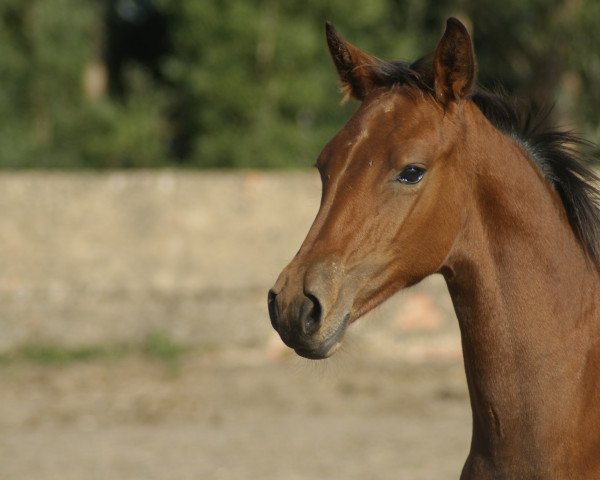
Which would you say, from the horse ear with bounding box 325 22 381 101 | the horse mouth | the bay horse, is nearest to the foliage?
the horse ear with bounding box 325 22 381 101

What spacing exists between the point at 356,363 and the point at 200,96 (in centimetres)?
741

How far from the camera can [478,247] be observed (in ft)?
10.00

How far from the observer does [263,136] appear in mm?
15375

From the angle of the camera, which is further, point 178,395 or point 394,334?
point 394,334

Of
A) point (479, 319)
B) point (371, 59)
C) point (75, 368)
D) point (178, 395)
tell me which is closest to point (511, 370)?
point (479, 319)

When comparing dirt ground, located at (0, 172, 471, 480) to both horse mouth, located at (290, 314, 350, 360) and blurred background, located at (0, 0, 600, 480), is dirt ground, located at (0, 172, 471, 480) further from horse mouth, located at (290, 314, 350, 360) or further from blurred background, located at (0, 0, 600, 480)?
horse mouth, located at (290, 314, 350, 360)

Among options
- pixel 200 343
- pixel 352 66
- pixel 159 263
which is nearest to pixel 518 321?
pixel 352 66

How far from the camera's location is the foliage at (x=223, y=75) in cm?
1543

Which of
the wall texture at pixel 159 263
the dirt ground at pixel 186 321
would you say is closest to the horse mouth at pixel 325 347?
the dirt ground at pixel 186 321

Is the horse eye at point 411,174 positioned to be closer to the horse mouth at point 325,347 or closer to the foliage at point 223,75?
the horse mouth at point 325,347

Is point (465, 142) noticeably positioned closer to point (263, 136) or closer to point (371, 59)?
point (371, 59)

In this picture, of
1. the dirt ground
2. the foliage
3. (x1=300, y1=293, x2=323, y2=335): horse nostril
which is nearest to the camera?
(x1=300, y1=293, x2=323, y2=335): horse nostril

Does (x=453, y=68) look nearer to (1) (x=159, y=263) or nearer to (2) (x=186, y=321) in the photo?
(2) (x=186, y=321)

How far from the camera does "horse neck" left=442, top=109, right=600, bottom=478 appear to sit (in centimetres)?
301
